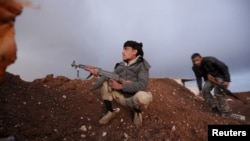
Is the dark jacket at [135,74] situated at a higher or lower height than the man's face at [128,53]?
lower

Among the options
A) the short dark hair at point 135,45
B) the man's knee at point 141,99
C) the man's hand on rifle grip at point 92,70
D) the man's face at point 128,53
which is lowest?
A: the man's knee at point 141,99

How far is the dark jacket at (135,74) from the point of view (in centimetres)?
583

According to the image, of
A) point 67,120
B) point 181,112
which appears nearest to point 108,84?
point 67,120

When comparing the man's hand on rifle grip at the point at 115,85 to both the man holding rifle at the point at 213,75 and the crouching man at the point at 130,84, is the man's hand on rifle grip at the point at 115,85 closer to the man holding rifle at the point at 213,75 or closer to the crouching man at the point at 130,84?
the crouching man at the point at 130,84

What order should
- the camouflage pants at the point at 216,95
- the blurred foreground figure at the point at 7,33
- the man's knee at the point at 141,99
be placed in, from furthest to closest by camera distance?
1. the camouflage pants at the point at 216,95
2. the man's knee at the point at 141,99
3. the blurred foreground figure at the point at 7,33

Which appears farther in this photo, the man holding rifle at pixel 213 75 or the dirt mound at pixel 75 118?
the man holding rifle at pixel 213 75

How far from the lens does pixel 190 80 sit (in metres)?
14.6

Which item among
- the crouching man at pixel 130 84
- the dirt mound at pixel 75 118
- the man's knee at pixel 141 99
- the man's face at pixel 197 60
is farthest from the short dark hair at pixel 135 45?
the man's face at pixel 197 60

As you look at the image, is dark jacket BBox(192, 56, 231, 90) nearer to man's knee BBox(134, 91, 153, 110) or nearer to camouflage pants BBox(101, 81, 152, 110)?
camouflage pants BBox(101, 81, 152, 110)

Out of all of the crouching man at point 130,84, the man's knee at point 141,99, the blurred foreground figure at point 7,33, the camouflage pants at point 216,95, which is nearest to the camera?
the blurred foreground figure at point 7,33

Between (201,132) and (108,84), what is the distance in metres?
2.09

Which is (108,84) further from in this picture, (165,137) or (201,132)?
(201,132)

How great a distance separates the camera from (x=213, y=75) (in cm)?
885

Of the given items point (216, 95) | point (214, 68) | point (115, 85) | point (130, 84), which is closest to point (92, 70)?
point (115, 85)
